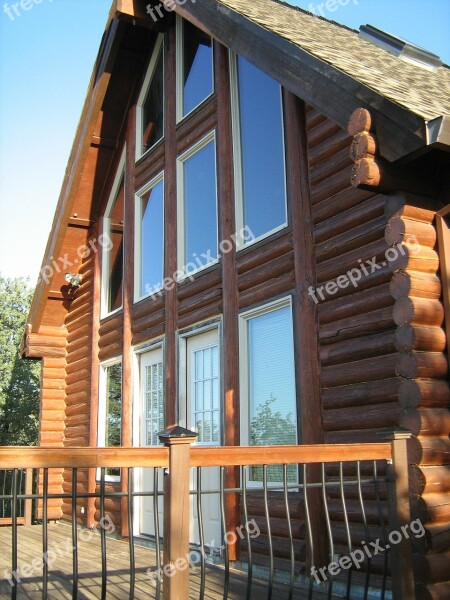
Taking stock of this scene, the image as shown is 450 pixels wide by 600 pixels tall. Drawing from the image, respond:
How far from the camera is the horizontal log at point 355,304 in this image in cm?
536

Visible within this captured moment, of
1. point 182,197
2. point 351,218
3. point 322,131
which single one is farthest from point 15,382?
point 351,218

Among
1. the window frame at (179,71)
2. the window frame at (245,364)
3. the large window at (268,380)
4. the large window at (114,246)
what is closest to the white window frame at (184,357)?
the window frame at (245,364)

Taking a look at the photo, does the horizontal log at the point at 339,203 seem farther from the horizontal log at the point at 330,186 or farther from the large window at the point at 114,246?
the large window at the point at 114,246

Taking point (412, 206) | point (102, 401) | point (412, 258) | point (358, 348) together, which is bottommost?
point (102, 401)

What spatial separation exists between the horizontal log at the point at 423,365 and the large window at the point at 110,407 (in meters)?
6.11

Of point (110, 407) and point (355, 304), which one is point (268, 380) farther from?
point (110, 407)

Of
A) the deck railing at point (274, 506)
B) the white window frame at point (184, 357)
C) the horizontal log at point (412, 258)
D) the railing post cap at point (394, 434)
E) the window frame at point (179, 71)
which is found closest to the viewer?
the deck railing at point (274, 506)

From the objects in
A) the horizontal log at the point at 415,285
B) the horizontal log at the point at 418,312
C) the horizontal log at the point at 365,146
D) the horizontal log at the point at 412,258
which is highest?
the horizontal log at the point at 365,146

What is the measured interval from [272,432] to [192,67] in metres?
5.46

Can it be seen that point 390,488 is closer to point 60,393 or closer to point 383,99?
point 383,99

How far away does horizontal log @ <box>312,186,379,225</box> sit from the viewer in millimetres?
5754

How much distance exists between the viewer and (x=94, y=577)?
6.00 meters

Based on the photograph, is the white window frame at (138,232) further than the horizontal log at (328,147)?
Yes

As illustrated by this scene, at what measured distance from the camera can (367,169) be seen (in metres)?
4.61
